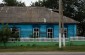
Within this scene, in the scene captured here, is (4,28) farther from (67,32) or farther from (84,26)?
(84,26)

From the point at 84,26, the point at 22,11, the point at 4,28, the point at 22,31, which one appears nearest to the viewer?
the point at 4,28

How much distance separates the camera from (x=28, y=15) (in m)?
48.8

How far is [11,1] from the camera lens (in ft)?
232

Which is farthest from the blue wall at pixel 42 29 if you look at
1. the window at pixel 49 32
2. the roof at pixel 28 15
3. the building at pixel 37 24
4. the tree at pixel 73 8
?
the tree at pixel 73 8

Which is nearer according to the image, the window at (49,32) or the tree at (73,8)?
the window at (49,32)

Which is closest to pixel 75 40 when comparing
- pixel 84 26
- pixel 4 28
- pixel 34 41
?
pixel 34 41

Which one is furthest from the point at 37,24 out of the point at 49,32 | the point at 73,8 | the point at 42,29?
the point at 73,8

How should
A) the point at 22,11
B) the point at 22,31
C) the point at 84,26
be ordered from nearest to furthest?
the point at 22,31 → the point at 22,11 → the point at 84,26

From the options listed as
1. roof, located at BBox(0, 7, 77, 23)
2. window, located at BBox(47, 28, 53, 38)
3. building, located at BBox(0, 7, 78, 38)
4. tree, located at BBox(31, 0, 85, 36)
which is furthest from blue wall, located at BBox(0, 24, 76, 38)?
tree, located at BBox(31, 0, 85, 36)

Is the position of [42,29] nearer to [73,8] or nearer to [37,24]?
[37,24]

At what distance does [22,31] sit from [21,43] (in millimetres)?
7608

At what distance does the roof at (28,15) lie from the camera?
156 feet

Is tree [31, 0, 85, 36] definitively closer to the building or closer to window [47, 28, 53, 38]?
the building

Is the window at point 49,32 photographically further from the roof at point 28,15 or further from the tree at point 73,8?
the tree at point 73,8
